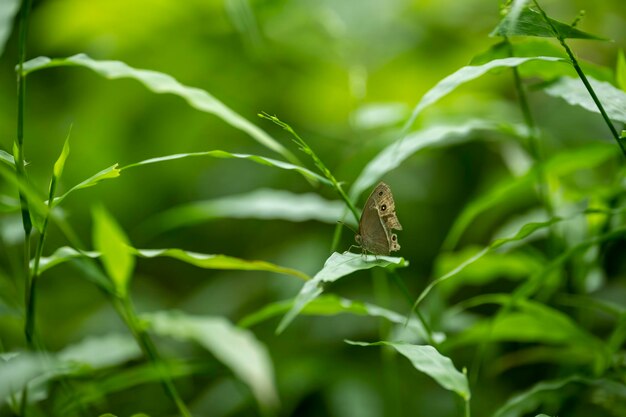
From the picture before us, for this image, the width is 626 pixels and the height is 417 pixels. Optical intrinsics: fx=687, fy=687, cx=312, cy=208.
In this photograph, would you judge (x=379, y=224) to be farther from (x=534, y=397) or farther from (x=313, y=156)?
(x=534, y=397)

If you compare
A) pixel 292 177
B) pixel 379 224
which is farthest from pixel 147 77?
pixel 292 177

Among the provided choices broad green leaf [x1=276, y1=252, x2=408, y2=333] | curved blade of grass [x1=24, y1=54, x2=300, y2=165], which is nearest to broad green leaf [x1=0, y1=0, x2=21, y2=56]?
curved blade of grass [x1=24, y1=54, x2=300, y2=165]

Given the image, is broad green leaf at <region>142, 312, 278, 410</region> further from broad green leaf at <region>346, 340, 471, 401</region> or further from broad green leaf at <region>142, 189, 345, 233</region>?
broad green leaf at <region>346, 340, 471, 401</region>

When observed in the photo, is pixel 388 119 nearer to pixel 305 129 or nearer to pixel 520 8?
pixel 520 8

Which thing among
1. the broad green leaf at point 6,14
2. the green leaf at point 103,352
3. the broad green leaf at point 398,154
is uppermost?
the broad green leaf at point 6,14

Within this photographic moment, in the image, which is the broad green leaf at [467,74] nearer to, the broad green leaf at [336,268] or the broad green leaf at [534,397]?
the broad green leaf at [336,268]

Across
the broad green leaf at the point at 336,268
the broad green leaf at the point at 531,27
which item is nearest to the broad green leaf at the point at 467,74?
the broad green leaf at the point at 531,27

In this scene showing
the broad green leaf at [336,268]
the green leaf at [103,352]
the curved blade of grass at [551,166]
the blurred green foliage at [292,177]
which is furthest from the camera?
the blurred green foliage at [292,177]
